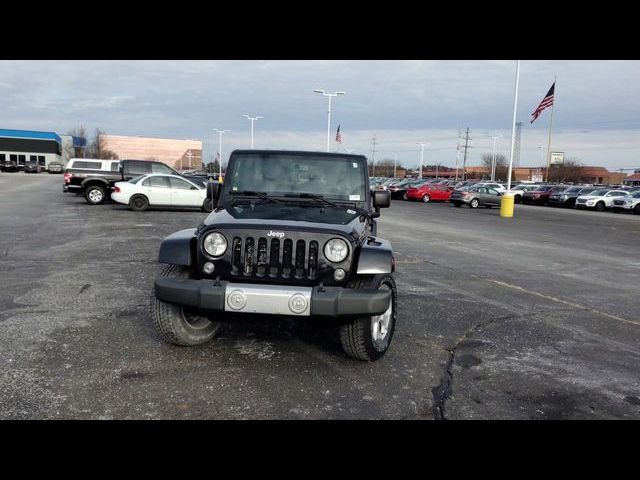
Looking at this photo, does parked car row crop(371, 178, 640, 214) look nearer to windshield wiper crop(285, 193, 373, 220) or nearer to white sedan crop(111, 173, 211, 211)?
white sedan crop(111, 173, 211, 211)

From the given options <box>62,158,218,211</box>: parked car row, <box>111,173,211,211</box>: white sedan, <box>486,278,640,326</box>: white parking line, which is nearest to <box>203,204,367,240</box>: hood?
<box>486,278,640,326</box>: white parking line

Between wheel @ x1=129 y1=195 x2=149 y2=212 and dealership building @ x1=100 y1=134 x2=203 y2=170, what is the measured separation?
118014 millimetres

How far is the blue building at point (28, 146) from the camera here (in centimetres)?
9081

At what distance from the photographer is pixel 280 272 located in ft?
13.6

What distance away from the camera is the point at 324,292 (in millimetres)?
3859

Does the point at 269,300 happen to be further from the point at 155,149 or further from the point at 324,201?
the point at 155,149

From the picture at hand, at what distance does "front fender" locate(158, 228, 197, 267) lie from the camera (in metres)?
4.32

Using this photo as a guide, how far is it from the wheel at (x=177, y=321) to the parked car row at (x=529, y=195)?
2633cm

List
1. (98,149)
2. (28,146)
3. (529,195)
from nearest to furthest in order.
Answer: (529,195) → (28,146) → (98,149)

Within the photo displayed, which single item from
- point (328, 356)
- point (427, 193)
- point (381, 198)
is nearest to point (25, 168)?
point (427, 193)

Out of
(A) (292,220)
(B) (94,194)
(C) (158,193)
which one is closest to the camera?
(A) (292,220)

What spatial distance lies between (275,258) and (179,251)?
0.83 metres

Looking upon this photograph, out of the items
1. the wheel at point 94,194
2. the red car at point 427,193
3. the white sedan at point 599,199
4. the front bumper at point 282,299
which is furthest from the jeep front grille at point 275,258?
the white sedan at point 599,199
